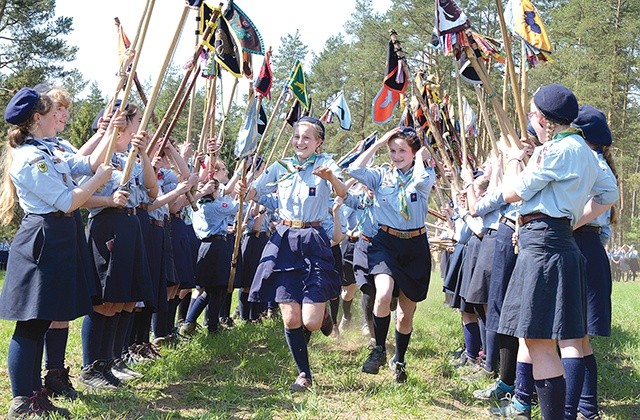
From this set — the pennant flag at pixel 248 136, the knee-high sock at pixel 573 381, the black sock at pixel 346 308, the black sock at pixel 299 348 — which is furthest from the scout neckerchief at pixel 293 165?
the black sock at pixel 346 308

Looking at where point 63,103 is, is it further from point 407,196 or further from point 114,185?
point 407,196

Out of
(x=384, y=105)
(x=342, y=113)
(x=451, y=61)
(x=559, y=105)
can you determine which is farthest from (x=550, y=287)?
(x=451, y=61)

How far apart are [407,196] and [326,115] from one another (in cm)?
340

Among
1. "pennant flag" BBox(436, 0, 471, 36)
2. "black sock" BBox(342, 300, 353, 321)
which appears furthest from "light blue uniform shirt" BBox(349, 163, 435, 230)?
"black sock" BBox(342, 300, 353, 321)

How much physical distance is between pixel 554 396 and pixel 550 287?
0.60 meters

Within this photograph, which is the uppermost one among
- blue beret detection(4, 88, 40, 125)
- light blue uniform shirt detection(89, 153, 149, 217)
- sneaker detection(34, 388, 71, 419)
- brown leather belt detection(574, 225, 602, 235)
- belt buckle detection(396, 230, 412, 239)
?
blue beret detection(4, 88, 40, 125)

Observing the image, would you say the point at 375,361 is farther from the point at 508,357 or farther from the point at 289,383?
the point at 508,357

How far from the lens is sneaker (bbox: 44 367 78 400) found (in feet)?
14.0

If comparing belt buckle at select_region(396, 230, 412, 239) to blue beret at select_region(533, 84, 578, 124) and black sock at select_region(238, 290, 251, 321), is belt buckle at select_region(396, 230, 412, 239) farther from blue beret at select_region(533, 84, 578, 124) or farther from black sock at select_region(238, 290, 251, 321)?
black sock at select_region(238, 290, 251, 321)

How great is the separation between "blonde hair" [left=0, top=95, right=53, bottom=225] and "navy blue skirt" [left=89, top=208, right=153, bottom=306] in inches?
30.0

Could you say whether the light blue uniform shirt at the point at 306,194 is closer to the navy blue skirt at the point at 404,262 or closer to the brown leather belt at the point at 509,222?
the navy blue skirt at the point at 404,262

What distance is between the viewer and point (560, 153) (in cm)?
351

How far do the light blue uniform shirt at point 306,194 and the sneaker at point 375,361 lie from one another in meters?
1.19

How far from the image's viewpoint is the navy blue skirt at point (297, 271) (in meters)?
4.96
